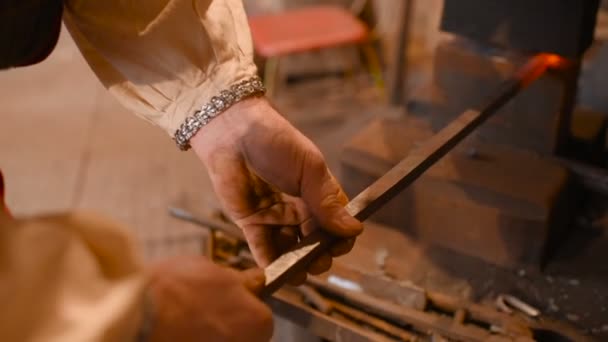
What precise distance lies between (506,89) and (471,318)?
43cm

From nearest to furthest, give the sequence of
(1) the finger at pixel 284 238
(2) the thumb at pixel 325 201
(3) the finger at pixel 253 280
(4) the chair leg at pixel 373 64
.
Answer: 1. (3) the finger at pixel 253 280
2. (2) the thumb at pixel 325 201
3. (1) the finger at pixel 284 238
4. (4) the chair leg at pixel 373 64

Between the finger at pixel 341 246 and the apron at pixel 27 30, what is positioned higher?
the apron at pixel 27 30

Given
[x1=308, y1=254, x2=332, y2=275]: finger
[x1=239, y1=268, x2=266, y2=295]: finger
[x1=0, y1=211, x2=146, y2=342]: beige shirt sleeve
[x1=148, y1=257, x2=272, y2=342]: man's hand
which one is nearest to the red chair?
[x1=308, y1=254, x2=332, y2=275]: finger

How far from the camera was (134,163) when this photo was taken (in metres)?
2.85

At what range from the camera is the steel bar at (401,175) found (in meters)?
0.91

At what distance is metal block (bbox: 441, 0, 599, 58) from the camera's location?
4.37ft

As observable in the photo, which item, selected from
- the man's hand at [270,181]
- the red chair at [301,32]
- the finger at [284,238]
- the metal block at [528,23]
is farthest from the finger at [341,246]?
the red chair at [301,32]

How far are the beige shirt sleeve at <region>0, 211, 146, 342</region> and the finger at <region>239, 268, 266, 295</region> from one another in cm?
24

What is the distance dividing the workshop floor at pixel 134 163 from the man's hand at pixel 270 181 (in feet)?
1.07

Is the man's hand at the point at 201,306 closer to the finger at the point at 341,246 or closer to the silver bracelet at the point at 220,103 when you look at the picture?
the finger at the point at 341,246

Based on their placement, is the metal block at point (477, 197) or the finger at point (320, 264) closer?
Result: the finger at point (320, 264)

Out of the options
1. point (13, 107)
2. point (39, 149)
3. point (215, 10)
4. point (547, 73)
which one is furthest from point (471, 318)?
point (13, 107)

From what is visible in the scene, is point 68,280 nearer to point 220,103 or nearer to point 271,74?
point 220,103

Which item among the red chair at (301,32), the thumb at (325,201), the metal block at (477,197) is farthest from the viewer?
the red chair at (301,32)
